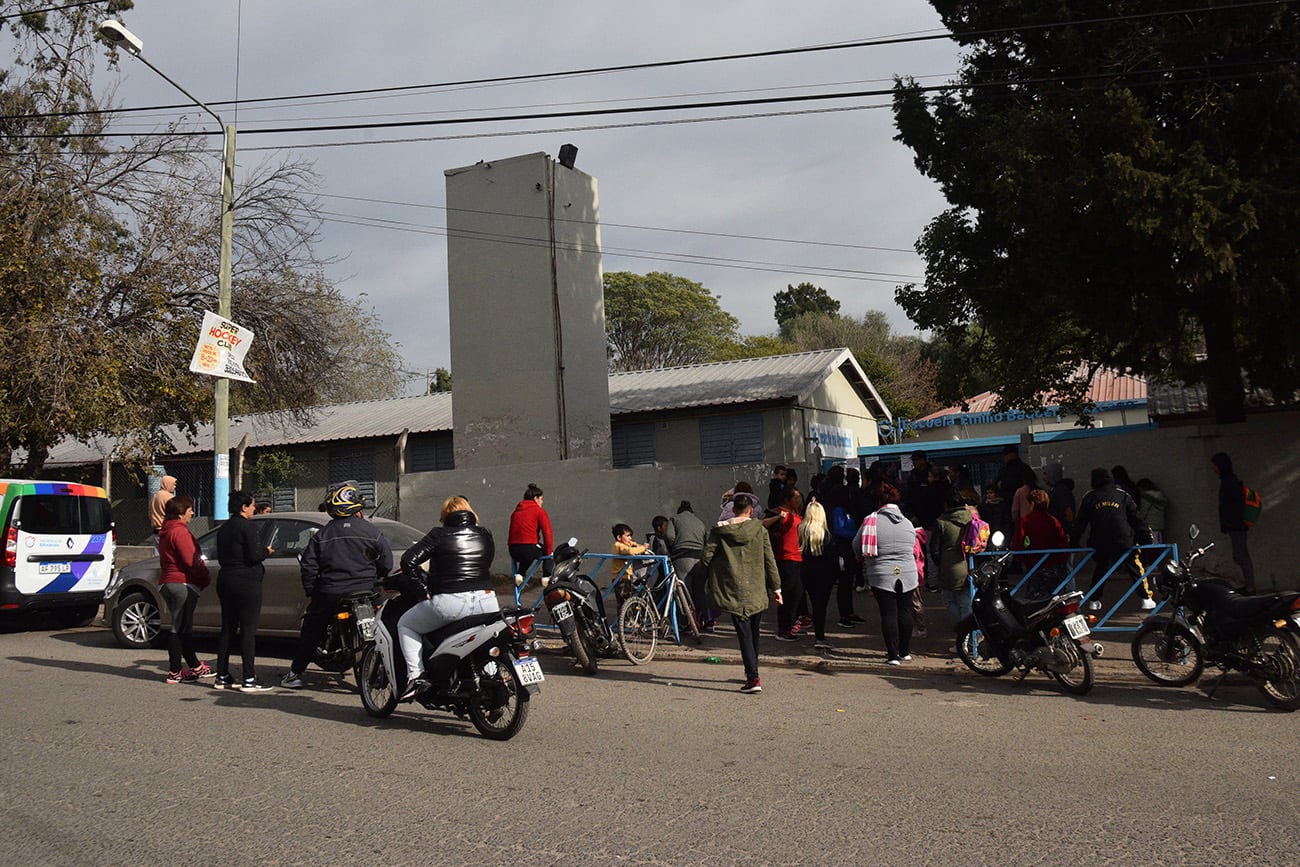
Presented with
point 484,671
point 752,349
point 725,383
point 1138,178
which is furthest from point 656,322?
point 484,671

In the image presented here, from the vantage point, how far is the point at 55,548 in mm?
13461

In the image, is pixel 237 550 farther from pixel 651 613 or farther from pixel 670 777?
pixel 670 777

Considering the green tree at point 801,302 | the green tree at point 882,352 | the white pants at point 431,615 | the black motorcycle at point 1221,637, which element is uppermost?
the green tree at point 801,302

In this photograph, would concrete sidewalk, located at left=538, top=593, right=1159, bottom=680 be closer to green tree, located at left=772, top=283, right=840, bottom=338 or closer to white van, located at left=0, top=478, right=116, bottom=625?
white van, located at left=0, top=478, right=116, bottom=625

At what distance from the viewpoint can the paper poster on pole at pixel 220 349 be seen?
14023mm

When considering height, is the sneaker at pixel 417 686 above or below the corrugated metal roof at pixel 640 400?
below

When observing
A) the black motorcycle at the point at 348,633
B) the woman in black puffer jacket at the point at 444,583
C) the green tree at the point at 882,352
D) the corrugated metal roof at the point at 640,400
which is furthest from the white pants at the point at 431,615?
the green tree at the point at 882,352

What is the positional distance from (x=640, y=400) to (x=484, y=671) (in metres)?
18.8

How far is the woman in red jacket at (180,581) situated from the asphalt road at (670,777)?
0.39 metres

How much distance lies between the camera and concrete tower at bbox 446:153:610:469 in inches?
710

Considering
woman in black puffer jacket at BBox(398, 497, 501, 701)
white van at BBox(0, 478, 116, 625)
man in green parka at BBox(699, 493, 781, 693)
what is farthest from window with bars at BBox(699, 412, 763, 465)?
woman in black puffer jacket at BBox(398, 497, 501, 701)

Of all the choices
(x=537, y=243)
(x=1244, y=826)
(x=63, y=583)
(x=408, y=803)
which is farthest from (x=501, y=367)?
(x=1244, y=826)

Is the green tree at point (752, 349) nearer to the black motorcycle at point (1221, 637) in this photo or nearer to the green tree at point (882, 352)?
the green tree at point (882, 352)

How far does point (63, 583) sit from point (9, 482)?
1491 millimetres
